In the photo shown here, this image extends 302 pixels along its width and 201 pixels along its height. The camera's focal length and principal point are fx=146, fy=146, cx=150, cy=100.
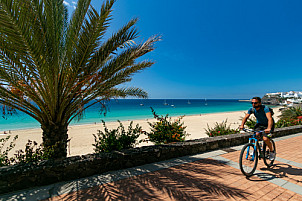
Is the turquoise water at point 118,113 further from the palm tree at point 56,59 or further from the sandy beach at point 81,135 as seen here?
the sandy beach at point 81,135

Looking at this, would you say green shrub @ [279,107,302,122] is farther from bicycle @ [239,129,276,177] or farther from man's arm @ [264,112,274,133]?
bicycle @ [239,129,276,177]

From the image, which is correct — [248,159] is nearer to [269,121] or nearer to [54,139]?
[269,121]

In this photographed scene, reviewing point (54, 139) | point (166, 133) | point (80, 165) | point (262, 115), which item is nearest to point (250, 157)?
point (262, 115)

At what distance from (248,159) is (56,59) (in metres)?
4.91

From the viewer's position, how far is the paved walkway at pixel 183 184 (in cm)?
257

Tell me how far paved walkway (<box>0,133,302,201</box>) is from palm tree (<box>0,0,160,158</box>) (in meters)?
1.35

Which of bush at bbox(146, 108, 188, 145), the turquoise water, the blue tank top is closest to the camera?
the blue tank top

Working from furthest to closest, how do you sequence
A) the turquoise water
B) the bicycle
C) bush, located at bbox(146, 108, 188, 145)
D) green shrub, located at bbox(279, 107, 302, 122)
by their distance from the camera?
1. the turquoise water
2. green shrub, located at bbox(279, 107, 302, 122)
3. bush, located at bbox(146, 108, 188, 145)
4. the bicycle

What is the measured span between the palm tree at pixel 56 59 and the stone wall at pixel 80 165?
74 cm

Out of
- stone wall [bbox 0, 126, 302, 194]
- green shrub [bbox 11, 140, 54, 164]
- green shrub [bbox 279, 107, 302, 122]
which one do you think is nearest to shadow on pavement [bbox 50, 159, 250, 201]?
stone wall [bbox 0, 126, 302, 194]

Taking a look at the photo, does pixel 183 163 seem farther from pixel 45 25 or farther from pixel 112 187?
pixel 45 25

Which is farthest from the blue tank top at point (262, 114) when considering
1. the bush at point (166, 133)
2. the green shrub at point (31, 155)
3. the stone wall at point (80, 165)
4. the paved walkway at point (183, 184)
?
the green shrub at point (31, 155)

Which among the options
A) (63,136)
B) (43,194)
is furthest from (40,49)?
(43,194)

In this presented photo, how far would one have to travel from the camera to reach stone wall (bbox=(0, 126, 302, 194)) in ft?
8.87
